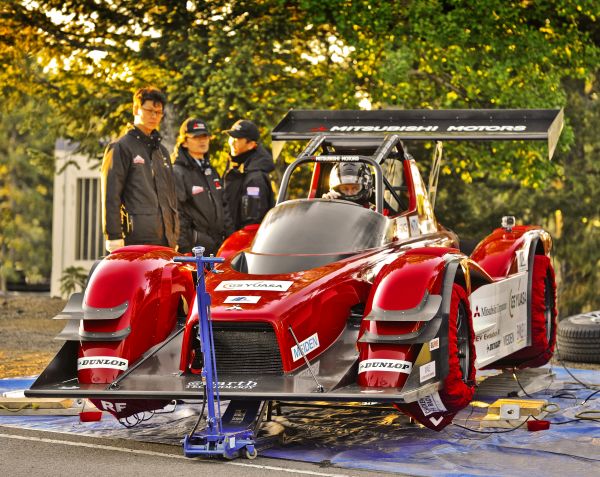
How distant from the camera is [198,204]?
1295 cm

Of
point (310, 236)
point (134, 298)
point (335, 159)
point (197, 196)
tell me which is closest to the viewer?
point (134, 298)

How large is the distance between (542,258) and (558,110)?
4.47 feet

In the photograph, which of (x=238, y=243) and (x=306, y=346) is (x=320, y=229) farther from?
(x=238, y=243)

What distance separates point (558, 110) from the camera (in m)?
12.1

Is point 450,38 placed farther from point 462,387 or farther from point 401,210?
point 462,387

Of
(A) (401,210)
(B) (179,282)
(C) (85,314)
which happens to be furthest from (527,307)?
(C) (85,314)

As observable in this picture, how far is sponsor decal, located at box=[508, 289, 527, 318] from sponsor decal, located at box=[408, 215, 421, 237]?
3.77 feet

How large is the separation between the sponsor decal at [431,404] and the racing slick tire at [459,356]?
0.12ft

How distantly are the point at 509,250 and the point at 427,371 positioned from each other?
11.7 ft

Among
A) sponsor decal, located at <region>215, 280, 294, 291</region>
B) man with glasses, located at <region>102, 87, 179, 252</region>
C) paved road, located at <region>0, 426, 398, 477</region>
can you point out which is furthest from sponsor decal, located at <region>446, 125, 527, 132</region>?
paved road, located at <region>0, 426, 398, 477</region>

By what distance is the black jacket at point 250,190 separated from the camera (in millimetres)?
13258

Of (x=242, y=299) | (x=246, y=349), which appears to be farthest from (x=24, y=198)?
(x=246, y=349)

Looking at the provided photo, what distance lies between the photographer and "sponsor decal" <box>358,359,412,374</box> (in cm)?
841

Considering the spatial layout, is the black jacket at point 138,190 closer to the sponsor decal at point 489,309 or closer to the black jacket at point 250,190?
the black jacket at point 250,190
